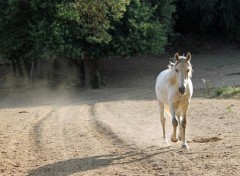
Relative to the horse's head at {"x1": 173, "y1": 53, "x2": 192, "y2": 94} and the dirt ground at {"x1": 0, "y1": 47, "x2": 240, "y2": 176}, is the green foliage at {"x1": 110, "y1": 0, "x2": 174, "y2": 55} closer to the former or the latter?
the dirt ground at {"x1": 0, "y1": 47, "x2": 240, "y2": 176}

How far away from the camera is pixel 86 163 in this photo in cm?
962

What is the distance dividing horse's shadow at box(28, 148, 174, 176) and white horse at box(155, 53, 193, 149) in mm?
906

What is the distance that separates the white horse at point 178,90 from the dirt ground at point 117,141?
570 millimetres

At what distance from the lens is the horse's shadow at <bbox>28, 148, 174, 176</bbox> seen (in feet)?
29.7

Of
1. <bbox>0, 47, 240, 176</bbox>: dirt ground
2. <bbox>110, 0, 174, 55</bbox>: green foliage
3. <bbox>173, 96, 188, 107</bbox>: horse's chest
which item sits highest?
<bbox>110, 0, 174, 55</bbox>: green foliage

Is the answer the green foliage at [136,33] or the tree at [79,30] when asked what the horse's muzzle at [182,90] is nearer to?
the tree at [79,30]

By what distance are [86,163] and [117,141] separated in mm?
2307

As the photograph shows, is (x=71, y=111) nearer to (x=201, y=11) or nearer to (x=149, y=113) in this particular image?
(x=149, y=113)

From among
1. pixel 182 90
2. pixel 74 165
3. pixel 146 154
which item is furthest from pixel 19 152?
pixel 182 90

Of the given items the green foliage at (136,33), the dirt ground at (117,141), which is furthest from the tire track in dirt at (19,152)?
the green foliage at (136,33)

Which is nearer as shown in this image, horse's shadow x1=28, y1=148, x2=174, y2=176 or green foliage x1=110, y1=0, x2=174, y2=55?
horse's shadow x1=28, y1=148, x2=174, y2=176

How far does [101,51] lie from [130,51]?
1819 mm

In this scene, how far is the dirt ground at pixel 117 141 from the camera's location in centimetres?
900

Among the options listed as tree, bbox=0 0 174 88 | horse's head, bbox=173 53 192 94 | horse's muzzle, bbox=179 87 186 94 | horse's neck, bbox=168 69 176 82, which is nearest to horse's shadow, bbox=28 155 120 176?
horse's muzzle, bbox=179 87 186 94
